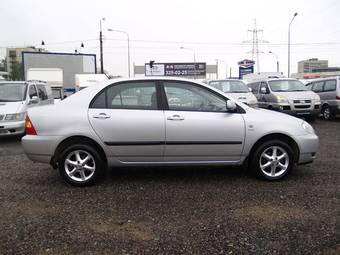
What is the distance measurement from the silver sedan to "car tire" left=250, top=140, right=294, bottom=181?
0.01 meters

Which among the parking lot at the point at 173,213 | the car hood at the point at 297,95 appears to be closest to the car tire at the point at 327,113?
the car hood at the point at 297,95

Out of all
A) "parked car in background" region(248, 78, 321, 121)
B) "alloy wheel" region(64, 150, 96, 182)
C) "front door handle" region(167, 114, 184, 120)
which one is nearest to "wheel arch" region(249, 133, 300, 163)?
"front door handle" region(167, 114, 184, 120)

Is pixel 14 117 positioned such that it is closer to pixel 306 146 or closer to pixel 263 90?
pixel 306 146

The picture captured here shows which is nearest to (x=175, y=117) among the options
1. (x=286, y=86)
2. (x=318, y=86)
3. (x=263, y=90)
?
(x=263, y=90)

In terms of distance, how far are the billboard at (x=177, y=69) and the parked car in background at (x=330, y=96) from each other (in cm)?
4001

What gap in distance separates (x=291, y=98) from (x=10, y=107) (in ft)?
29.3

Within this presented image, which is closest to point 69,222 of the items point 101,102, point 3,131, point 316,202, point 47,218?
point 47,218

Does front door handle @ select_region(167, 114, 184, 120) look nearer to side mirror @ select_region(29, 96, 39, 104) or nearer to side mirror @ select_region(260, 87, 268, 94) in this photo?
side mirror @ select_region(29, 96, 39, 104)

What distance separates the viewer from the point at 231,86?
45.0 feet

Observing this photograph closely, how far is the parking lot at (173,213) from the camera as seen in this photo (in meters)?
3.39

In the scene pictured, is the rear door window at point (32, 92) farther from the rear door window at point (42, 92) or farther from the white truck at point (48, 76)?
the white truck at point (48, 76)

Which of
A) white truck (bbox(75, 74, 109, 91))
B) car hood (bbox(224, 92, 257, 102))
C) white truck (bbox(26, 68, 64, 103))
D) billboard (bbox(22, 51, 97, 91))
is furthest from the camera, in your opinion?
billboard (bbox(22, 51, 97, 91))

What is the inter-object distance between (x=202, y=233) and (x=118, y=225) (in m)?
0.91

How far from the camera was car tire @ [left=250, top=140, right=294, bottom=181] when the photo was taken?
529cm
